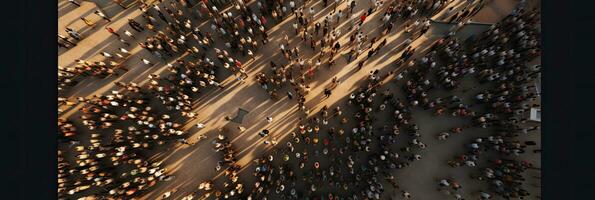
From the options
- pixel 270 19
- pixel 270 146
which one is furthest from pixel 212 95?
pixel 270 19

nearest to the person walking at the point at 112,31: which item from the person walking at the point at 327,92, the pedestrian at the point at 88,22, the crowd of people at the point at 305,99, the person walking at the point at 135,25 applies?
the crowd of people at the point at 305,99

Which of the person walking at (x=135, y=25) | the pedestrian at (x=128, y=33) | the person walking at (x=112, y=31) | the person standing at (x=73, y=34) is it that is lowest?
the pedestrian at (x=128, y=33)

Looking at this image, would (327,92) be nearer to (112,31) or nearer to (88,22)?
(112,31)

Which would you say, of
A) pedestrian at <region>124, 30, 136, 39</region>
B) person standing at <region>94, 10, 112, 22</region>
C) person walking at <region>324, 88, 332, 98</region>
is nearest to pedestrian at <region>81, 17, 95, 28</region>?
person standing at <region>94, 10, 112, 22</region>

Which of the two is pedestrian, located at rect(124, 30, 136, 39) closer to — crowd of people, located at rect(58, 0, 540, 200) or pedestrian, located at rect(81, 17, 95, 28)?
crowd of people, located at rect(58, 0, 540, 200)

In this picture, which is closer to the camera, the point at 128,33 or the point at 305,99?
the point at 128,33

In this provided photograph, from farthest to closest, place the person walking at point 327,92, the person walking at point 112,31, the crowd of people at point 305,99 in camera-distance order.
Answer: the person walking at point 112,31
the person walking at point 327,92
the crowd of people at point 305,99

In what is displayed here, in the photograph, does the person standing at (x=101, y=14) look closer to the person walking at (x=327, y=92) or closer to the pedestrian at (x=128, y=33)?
the pedestrian at (x=128, y=33)

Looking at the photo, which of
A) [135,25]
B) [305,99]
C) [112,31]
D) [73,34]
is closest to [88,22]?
[73,34]

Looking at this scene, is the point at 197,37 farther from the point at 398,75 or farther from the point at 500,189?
the point at 500,189
